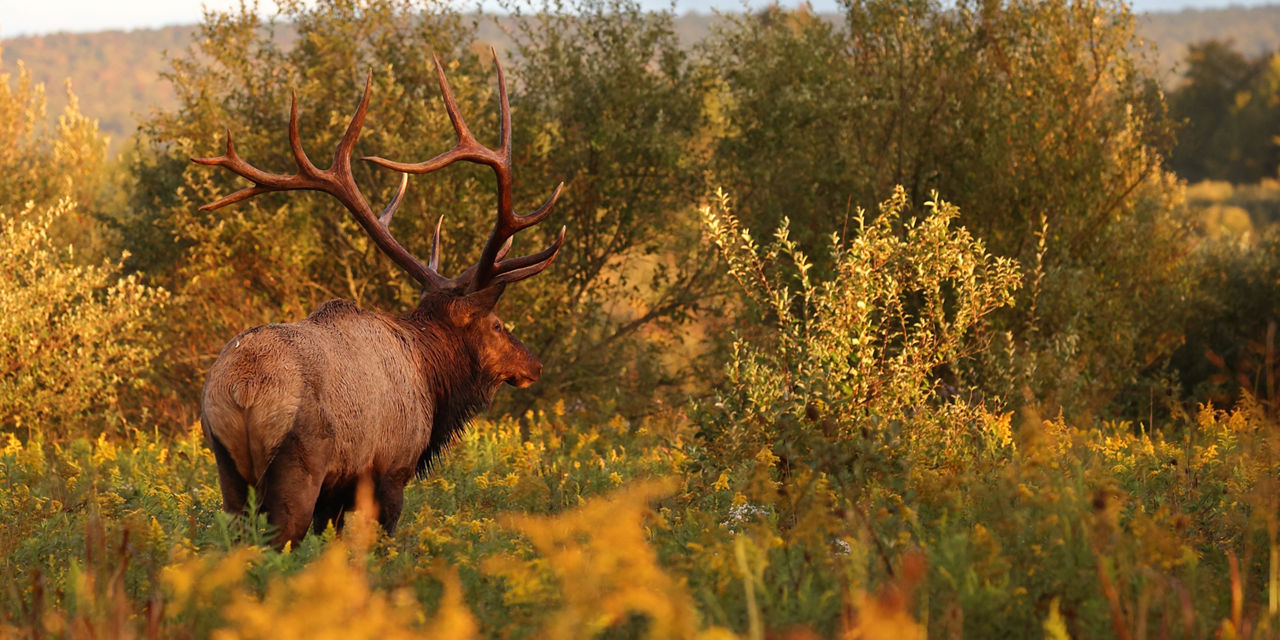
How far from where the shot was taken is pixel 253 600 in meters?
3.77

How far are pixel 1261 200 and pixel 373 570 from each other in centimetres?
4608

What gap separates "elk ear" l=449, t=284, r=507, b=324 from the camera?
25.8 feet

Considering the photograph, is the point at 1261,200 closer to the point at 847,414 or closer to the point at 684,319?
the point at 684,319

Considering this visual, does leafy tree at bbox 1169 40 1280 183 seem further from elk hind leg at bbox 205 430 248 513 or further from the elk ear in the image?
elk hind leg at bbox 205 430 248 513

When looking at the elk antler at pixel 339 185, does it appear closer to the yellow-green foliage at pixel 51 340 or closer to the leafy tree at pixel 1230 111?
the yellow-green foliage at pixel 51 340

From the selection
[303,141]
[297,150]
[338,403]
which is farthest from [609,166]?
[338,403]

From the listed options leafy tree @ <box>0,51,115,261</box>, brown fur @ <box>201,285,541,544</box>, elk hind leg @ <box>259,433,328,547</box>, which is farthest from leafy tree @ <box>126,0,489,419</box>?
elk hind leg @ <box>259,433,328,547</box>

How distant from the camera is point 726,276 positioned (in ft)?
45.4

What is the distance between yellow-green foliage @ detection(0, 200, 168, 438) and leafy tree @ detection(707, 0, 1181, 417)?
7.18 m

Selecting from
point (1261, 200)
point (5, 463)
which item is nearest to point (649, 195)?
point (5, 463)

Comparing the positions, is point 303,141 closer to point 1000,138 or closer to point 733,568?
point 1000,138

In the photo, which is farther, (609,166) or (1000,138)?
(609,166)

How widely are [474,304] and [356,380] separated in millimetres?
1881

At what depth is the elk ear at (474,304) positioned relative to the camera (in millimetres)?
7871
